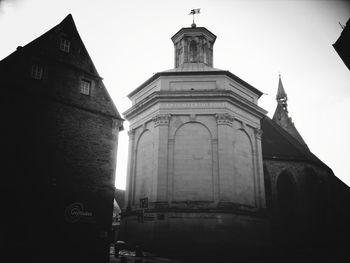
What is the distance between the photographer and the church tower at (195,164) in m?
21.5

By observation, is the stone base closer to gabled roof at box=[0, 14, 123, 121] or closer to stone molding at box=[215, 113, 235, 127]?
stone molding at box=[215, 113, 235, 127]

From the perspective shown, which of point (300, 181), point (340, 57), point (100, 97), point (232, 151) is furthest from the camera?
point (300, 181)

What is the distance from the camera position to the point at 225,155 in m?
23.2

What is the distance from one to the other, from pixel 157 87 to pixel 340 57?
49.4ft

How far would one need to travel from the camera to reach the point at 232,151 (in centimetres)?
2388

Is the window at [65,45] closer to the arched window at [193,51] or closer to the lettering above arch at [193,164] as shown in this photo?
the lettering above arch at [193,164]

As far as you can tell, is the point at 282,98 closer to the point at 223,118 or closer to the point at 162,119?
the point at 223,118

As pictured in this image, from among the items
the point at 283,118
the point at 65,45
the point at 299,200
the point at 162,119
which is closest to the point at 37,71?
the point at 65,45

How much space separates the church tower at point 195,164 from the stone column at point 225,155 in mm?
73

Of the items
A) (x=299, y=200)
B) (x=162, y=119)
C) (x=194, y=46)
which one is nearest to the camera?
(x=162, y=119)

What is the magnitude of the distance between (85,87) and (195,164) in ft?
32.6

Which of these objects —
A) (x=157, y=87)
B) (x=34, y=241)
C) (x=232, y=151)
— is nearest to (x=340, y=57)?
(x=232, y=151)

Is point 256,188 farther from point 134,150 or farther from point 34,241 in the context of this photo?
point 34,241

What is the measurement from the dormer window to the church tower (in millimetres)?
6160
